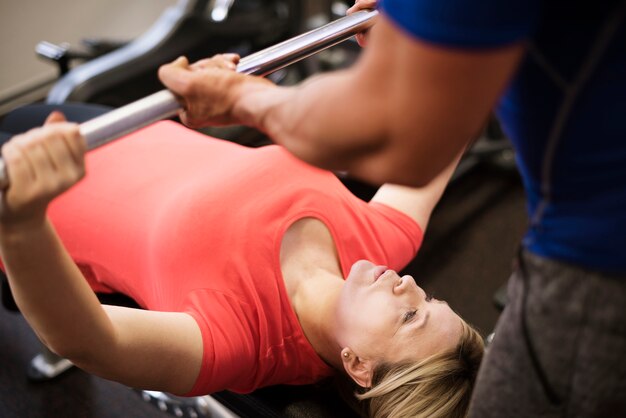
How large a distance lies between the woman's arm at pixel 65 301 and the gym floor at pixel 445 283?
0.83 metres

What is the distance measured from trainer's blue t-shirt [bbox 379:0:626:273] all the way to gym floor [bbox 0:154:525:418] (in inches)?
49.9

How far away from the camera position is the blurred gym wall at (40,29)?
113 inches

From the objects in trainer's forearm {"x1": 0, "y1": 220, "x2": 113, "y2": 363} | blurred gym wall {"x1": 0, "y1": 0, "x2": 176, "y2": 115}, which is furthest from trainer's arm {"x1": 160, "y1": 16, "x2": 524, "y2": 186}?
blurred gym wall {"x1": 0, "y1": 0, "x2": 176, "y2": 115}

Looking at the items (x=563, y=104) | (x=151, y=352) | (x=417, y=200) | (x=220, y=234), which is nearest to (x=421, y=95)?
(x=563, y=104)

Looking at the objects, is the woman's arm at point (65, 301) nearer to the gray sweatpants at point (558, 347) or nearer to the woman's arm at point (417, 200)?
the gray sweatpants at point (558, 347)

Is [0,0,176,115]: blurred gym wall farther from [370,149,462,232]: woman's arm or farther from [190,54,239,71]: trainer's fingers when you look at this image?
[190,54,239,71]: trainer's fingers

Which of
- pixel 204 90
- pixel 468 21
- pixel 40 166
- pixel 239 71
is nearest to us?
pixel 468 21

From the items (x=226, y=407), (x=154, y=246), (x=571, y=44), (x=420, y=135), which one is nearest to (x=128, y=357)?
(x=154, y=246)

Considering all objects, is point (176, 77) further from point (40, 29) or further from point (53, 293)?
point (40, 29)

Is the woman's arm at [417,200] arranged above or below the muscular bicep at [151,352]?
below

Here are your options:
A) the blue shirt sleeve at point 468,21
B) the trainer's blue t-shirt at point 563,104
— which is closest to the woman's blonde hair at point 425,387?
the trainer's blue t-shirt at point 563,104

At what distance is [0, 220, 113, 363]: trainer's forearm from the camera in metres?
0.84

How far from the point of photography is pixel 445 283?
206cm

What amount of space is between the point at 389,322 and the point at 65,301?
62 centimetres
